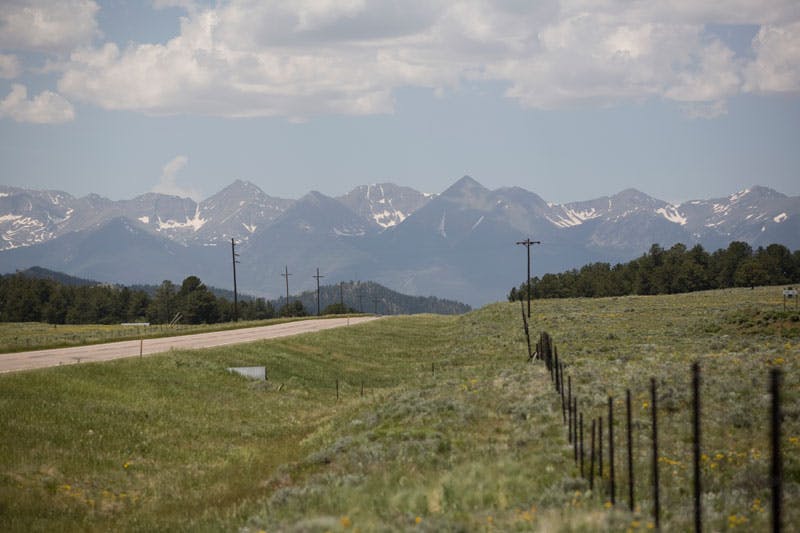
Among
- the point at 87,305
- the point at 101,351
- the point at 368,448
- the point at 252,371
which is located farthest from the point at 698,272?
the point at 368,448

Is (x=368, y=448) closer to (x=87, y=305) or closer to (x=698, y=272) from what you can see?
(x=698, y=272)

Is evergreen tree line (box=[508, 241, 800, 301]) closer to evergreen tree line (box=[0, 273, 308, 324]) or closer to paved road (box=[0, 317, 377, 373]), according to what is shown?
Answer: evergreen tree line (box=[0, 273, 308, 324])

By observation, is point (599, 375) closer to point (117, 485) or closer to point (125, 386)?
point (117, 485)

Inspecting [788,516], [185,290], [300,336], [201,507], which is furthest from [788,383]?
[185,290]

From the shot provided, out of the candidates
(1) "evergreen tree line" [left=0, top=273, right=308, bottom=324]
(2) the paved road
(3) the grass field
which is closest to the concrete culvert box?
(3) the grass field

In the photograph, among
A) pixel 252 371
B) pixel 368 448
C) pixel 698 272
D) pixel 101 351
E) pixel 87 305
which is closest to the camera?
pixel 368 448

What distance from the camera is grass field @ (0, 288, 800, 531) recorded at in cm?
1433

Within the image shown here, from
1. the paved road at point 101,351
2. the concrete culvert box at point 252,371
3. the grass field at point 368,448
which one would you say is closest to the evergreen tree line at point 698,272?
the paved road at point 101,351

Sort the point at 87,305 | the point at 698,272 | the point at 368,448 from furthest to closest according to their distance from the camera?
the point at 87,305
the point at 698,272
the point at 368,448

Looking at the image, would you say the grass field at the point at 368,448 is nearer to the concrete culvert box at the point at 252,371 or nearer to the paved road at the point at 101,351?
the concrete culvert box at the point at 252,371

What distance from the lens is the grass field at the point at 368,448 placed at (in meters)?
14.3

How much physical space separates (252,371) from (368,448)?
76.8ft

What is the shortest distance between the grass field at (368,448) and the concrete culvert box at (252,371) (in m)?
0.96

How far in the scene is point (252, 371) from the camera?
1719 inches
